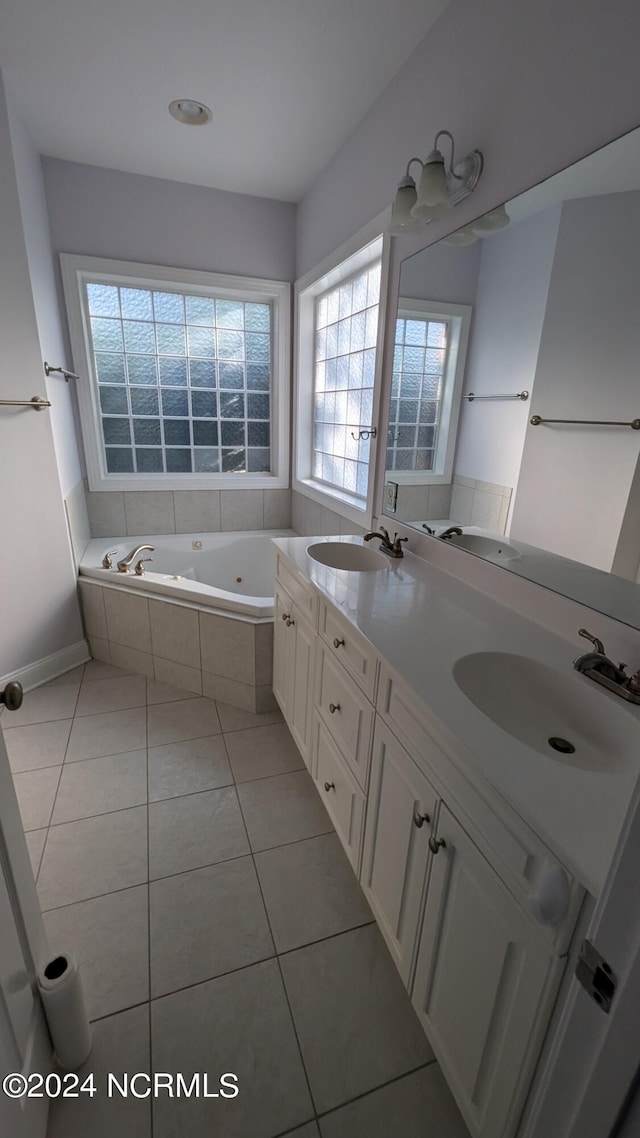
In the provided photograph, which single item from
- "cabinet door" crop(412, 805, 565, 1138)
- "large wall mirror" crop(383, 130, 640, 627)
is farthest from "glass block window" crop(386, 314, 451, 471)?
"cabinet door" crop(412, 805, 565, 1138)

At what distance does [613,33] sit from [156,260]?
2490mm

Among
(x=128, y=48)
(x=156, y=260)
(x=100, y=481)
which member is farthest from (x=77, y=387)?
(x=128, y=48)

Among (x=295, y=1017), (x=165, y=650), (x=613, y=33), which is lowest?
(x=295, y=1017)

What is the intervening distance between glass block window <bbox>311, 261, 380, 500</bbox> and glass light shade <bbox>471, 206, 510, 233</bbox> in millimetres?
804

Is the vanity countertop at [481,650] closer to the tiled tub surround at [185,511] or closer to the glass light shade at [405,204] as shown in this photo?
the glass light shade at [405,204]

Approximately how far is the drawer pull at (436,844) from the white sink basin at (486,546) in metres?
0.80

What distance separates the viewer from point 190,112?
6.74 ft

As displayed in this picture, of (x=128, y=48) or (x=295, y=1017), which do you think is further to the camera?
(x=128, y=48)

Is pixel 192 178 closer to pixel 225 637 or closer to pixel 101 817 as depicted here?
pixel 225 637

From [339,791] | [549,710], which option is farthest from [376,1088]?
[549,710]

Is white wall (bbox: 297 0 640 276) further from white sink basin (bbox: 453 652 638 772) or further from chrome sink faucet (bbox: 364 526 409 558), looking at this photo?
white sink basin (bbox: 453 652 638 772)

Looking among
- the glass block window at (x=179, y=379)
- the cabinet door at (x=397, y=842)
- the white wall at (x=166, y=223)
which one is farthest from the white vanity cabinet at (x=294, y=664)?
the white wall at (x=166, y=223)

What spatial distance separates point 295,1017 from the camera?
1.16 metres

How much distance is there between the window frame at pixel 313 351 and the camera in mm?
1991
